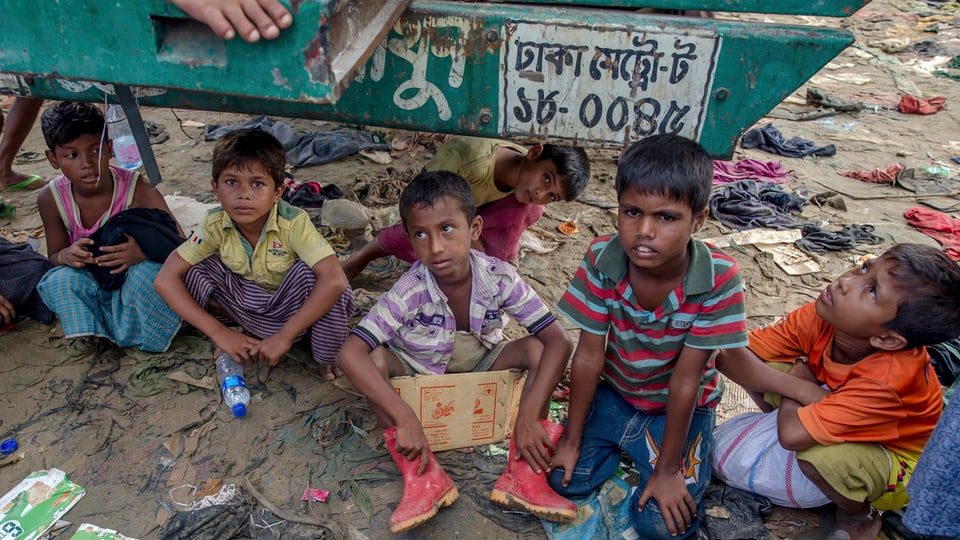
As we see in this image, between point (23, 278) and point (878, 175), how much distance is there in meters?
5.91

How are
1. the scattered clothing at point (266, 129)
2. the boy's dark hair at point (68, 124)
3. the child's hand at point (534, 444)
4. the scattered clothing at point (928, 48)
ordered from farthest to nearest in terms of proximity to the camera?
1. the scattered clothing at point (928, 48)
2. the scattered clothing at point (266, 129)
3. the boy's dark hair at point (68, 124)
4. the child's hand at point (534, 444)

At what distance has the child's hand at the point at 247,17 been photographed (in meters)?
1.49

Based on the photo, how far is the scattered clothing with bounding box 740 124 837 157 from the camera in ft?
19.1

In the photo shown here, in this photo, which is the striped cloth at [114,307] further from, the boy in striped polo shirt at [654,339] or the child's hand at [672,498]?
the child's hand at [672,498]

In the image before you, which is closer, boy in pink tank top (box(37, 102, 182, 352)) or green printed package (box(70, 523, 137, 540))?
green printed package (box(70, 523, 137, 540))

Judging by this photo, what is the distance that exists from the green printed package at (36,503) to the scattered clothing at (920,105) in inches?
312

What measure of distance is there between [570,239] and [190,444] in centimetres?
255

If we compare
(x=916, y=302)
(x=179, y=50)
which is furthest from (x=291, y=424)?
(x=916, y=302)

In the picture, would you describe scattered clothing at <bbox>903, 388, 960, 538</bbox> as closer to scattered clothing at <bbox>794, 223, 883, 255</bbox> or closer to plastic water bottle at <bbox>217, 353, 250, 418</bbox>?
plastic water bottle at <bbox>217, 353, 250, 418</bbox>

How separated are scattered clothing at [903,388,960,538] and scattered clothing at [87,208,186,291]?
2894 mm

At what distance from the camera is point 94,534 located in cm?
217

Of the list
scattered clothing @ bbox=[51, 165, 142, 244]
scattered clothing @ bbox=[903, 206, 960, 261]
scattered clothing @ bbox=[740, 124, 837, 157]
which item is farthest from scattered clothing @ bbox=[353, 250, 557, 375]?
scattered clothing @ bbox=[740, 124, 837, 157]

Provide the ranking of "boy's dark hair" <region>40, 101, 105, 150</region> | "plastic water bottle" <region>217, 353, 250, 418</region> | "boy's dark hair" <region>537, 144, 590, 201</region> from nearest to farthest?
"plastic water bottle" <region>217, 353, 250, 418</region> → "boy's dark hair" <region>40, 101, 105, 150</region> → "boy's dark hair" <region>537, 144, 590, 201</region>

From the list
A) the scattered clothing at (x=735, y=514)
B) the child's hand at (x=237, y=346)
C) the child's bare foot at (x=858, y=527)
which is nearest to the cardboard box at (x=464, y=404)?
the child's hand at (x=237, y=346)
